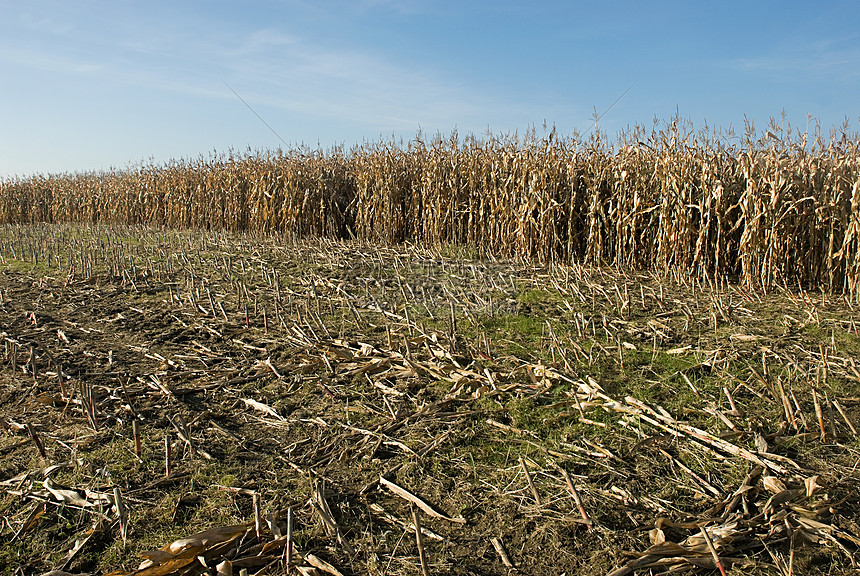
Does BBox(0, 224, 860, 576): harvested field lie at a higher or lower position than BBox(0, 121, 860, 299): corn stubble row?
lower

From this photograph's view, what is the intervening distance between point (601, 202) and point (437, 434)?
5536 millimetres

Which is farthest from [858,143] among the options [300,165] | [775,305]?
[300,165]

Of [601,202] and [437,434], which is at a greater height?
[601,202]

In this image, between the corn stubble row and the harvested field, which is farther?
the corn stubble row

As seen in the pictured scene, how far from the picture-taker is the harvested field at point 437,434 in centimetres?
266

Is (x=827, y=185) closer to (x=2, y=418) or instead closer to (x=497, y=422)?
(x=497, y=422)

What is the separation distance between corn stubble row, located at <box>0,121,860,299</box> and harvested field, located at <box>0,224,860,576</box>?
0.66 meters

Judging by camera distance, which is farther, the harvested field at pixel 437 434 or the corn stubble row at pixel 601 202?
the corn stubble row at pixel 601 202

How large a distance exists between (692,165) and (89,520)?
7.11 meters

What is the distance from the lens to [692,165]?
24.1ft

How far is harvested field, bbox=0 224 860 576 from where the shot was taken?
105 inches

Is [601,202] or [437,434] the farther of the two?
[601,202]

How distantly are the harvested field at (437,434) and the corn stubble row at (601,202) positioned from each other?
2.17 ft

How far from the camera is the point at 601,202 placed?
8188 mm
